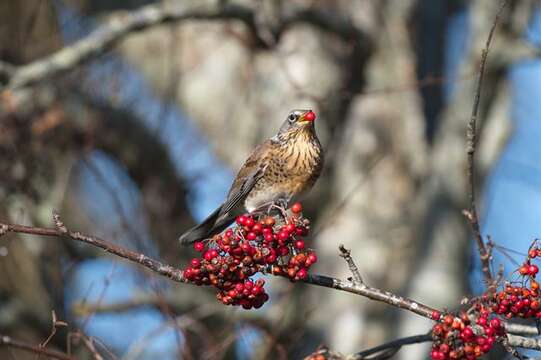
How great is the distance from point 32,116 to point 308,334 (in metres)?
3.28

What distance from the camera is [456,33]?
30.0 ft

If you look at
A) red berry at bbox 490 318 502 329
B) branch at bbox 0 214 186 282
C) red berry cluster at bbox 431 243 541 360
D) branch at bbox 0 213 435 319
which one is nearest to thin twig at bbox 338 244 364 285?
branch at bbox 0 213 435 319

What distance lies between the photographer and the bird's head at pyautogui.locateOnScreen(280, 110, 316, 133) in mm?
4906

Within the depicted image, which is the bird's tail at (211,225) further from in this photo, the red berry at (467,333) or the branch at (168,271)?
the red berry at (467,333)

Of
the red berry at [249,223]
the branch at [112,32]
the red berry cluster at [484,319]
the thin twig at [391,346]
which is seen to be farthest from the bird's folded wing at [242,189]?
the red berry cluster at [484,319]

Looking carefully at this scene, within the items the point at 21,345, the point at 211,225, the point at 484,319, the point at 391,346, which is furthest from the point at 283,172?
the point at 21,345

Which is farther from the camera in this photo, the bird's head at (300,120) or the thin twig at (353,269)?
the bird's head at (300,120)

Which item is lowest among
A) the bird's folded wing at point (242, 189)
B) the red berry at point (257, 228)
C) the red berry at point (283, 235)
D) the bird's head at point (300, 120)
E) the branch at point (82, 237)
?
the branch at point (82, 237)

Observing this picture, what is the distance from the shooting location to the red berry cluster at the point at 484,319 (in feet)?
8.67

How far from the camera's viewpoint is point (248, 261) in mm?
2738

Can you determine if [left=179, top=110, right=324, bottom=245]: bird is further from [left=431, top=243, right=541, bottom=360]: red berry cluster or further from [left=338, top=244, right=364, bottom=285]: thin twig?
[left=431, top=243, right=541, bottom=360]: red berry cluster

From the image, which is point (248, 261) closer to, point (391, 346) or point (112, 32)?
point (391, 346)

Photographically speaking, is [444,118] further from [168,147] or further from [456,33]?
[168,147]

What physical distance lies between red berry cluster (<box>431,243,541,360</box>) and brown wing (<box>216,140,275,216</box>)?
2062 millimetres
